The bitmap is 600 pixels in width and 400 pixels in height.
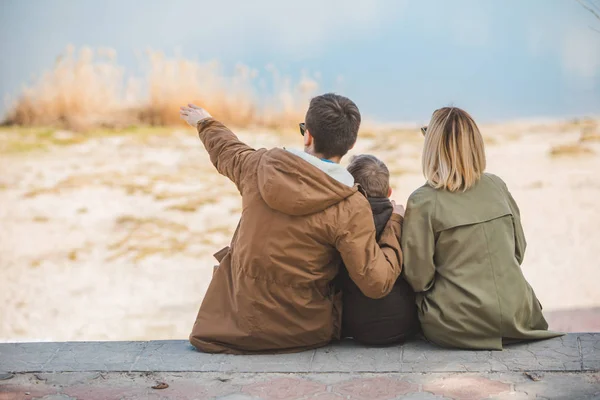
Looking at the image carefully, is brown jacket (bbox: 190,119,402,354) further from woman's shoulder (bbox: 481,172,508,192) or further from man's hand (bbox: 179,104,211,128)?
woman's shoulder (bbox: 481,172,508,192)

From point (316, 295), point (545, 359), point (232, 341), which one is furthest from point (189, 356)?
point (545, 359)

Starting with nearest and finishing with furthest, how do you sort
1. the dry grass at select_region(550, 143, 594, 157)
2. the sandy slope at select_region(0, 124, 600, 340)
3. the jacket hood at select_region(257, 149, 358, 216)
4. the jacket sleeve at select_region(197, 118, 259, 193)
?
the jacket hood at select_region(257, 149, 358, 216) → the jacket sleeve at select_region(197, 118, 259, 193) → the sandy slope at select_region(0, 124, 600, 340) → the dry grass at select_region(550, 143, 594, 157)

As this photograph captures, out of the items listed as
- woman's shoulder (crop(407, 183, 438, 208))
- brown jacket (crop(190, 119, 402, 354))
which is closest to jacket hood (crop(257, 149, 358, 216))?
brown jacket (crop(190, 119, 402, 354))

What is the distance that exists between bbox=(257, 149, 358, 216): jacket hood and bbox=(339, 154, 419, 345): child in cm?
20

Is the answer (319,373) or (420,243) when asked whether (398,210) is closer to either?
(420,243)

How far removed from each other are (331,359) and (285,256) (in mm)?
413

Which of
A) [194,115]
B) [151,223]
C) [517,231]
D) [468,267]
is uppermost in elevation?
[194,115]

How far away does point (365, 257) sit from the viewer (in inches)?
112

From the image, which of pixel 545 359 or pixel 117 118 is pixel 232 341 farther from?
pixel 117 118

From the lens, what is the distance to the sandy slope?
727cm

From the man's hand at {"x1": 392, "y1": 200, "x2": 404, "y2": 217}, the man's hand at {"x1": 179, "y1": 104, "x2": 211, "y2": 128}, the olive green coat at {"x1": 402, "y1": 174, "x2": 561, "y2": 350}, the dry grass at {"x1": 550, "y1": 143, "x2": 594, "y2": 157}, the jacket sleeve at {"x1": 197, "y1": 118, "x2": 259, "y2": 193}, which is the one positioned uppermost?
the man's hand at {"x1": 179, "y1": 104, "x2": 211, "y2": 128}

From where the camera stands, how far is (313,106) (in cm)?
298

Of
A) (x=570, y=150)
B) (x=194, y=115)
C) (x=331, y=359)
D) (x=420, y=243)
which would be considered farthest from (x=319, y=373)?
(x=570, y=150)

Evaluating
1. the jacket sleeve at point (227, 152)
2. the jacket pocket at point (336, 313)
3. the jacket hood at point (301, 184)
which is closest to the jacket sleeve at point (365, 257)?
the jacket hood at point (301, 184)
